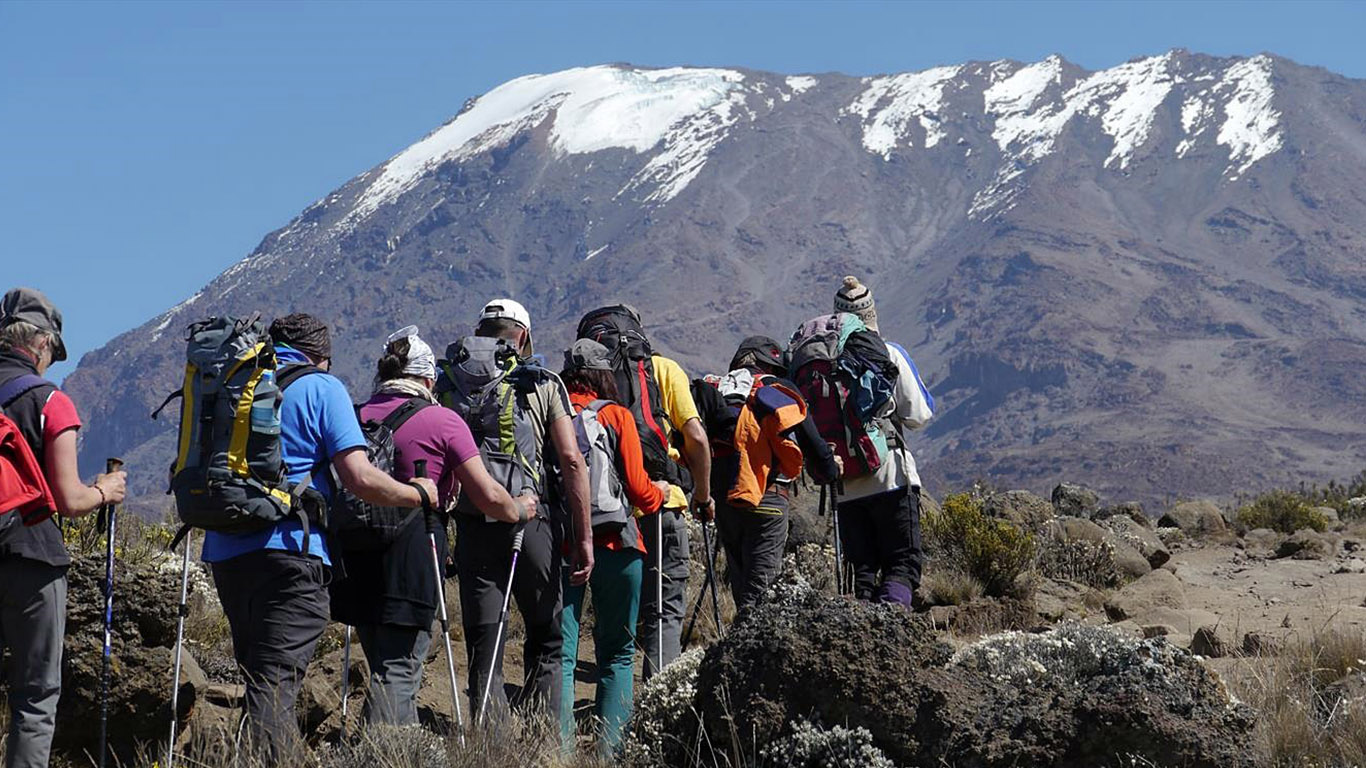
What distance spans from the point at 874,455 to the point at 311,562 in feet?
10.4

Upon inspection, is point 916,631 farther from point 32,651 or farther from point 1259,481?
point 1259,481

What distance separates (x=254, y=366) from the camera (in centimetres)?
535

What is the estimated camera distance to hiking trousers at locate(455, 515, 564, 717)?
6.18 meters

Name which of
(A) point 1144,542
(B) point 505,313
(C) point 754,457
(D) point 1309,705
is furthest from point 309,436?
(A) point 1144,542

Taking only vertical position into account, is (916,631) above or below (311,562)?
below

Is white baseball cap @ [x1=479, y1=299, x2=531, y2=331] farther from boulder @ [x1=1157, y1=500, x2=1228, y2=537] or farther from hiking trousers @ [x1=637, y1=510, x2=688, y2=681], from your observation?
boulder @ [x1=1157, y1=500, x2=1228, y2=537]

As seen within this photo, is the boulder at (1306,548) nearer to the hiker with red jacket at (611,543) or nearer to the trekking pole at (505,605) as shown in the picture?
the hiker with red jacket at (611,543)

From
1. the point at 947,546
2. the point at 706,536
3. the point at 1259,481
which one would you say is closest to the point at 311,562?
the point at 706,536

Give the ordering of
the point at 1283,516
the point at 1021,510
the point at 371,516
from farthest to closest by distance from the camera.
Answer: the point at 1283,516, the point at 1021,510, the point at 371,516

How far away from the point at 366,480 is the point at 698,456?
2318 millimetres

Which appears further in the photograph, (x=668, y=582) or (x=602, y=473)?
(x=668, y=582)

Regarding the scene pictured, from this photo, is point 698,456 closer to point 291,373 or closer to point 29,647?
point 291,373

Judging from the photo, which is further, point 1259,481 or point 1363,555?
point 1259,481

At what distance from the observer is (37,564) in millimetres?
5121
